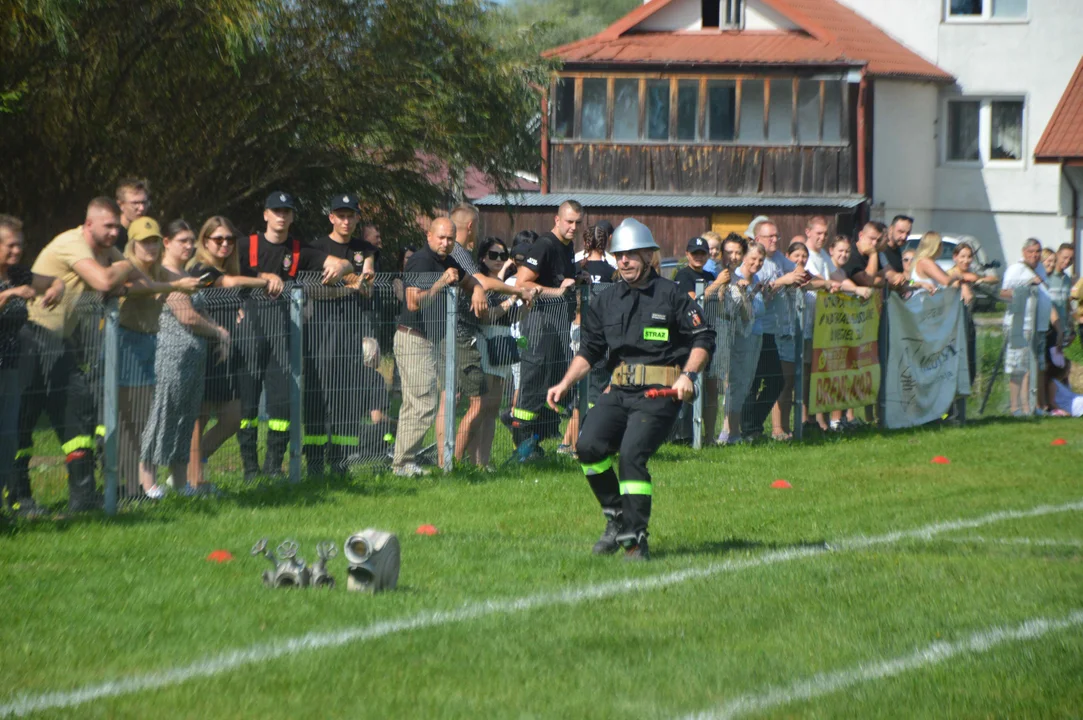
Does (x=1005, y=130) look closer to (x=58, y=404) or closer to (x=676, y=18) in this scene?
(x=676, y=18)

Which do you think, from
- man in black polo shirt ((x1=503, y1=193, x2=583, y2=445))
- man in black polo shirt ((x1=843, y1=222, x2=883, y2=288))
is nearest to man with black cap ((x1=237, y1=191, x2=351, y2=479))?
man in black polo shirt ((x1=503, y1=193, x2=583, y2=445))

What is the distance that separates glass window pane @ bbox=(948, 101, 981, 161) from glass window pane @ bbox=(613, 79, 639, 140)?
9330 mm

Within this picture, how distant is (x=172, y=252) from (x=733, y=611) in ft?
17.4

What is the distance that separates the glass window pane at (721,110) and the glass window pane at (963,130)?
6.61 m

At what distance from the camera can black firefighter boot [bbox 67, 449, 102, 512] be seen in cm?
933

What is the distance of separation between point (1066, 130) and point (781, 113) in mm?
7753

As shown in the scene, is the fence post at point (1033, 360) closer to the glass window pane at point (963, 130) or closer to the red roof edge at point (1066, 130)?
the red roof edge at point (1066, 130)

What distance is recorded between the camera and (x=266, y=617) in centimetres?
672

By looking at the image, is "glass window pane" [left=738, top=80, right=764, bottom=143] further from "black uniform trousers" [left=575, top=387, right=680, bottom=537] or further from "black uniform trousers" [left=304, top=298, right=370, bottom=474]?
"black uniform trousers" [left=575, top=387, right=680, bottom=537]

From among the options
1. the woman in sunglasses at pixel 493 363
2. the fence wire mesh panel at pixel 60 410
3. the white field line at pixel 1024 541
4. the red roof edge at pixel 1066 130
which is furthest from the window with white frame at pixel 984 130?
the fence wire mesh panel at pixel 60 410

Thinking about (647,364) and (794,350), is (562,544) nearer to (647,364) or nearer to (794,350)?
(647,364)

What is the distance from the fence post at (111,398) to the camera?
9461 millimetres

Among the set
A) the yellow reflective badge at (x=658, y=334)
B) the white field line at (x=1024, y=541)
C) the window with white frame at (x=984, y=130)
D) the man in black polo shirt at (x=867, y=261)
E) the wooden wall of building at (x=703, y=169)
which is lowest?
the white field line at (x=1024, y=541)

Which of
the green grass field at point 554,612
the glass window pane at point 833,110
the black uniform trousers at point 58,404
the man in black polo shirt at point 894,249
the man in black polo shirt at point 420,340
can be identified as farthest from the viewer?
the glass window pane at point 833,110
